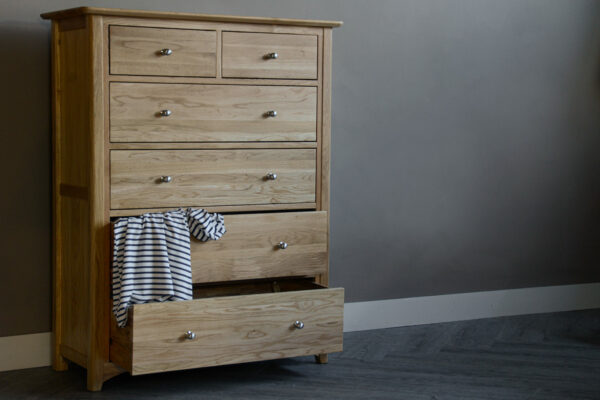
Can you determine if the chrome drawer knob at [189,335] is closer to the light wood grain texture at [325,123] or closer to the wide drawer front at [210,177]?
the wide drawer front at [210,177]

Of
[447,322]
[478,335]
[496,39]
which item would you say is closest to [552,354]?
[478,335]

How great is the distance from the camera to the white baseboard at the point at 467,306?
346cm

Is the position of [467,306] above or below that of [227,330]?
below

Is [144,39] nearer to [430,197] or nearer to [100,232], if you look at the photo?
[100,232]

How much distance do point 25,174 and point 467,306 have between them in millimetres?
1990

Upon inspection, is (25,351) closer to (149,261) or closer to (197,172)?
(149,261)

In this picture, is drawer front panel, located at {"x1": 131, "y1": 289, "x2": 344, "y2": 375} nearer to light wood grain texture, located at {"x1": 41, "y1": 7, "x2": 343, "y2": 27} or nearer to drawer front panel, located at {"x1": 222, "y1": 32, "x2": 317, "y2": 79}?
drawer front panel, located at {"x1": 222, "y1": 32, "x2": 317, "y2": 79}

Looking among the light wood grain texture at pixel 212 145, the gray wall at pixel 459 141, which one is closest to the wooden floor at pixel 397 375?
the gray wall at pixel 459 141

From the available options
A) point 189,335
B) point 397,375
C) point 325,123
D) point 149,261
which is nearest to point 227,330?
point 189,335

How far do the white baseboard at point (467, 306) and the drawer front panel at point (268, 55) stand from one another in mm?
1116

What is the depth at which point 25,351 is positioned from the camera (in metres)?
2.85

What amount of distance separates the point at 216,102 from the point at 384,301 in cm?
129

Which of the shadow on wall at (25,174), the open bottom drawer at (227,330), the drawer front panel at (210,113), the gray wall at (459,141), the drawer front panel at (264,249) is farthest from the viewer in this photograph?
the gray wall at (459,141)

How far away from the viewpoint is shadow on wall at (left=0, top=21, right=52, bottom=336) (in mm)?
2773
